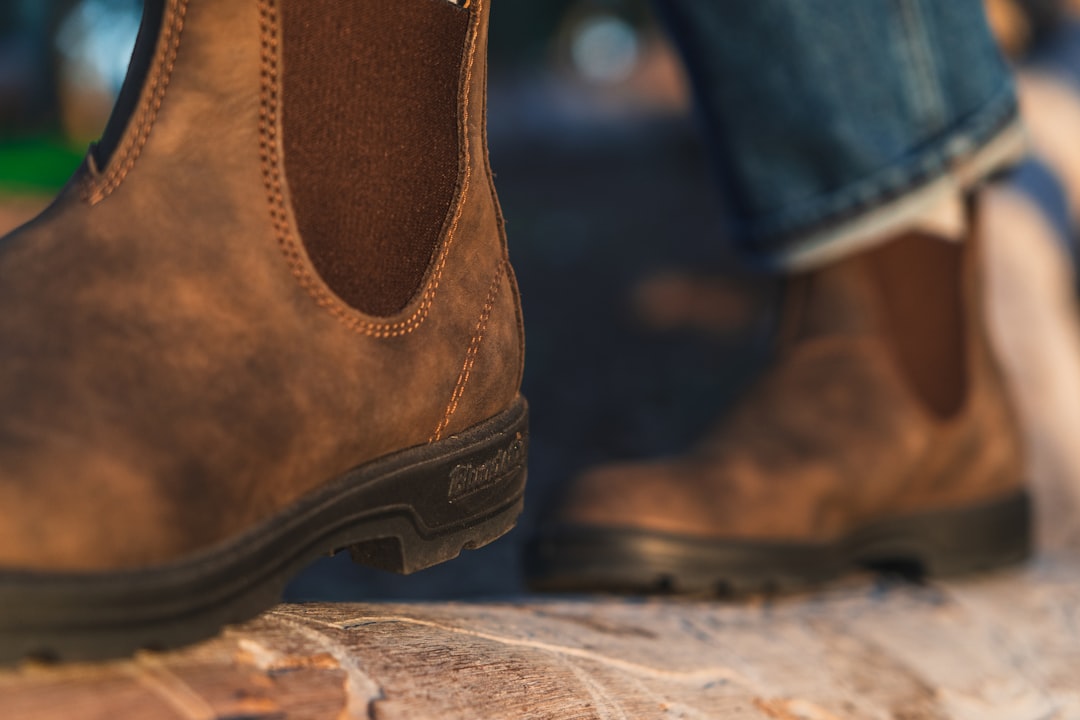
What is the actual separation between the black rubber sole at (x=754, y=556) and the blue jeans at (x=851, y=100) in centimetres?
46

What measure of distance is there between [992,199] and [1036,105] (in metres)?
0.82

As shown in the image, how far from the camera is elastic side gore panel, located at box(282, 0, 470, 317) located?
100cm

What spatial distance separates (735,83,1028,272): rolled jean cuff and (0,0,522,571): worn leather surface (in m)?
0.85

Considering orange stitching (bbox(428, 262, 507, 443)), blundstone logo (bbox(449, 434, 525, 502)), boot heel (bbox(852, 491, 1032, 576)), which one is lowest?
boot heel (bbox(852, 491, 1032, 576))

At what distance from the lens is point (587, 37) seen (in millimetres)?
16016

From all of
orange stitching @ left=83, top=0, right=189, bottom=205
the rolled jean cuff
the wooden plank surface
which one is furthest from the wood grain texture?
the rolled jean cuff

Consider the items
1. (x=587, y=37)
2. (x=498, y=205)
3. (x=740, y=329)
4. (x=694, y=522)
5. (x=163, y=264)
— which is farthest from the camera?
(x=587, y=37)

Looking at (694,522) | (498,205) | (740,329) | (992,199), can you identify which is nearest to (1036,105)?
(992,199)

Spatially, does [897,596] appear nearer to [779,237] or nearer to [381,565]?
[779,237]

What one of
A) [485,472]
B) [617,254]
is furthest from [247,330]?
[617,254]

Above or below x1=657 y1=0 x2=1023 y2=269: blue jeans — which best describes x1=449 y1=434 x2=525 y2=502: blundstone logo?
below

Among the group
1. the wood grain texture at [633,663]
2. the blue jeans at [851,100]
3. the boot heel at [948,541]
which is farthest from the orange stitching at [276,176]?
the boot heel at [948,541]

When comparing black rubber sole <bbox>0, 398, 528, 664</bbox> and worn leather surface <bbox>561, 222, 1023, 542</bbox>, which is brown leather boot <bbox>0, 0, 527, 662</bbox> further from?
worn leather surface <bbox>561, 222, 1023, 542</bbox>

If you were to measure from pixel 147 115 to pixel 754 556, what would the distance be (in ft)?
3.55
